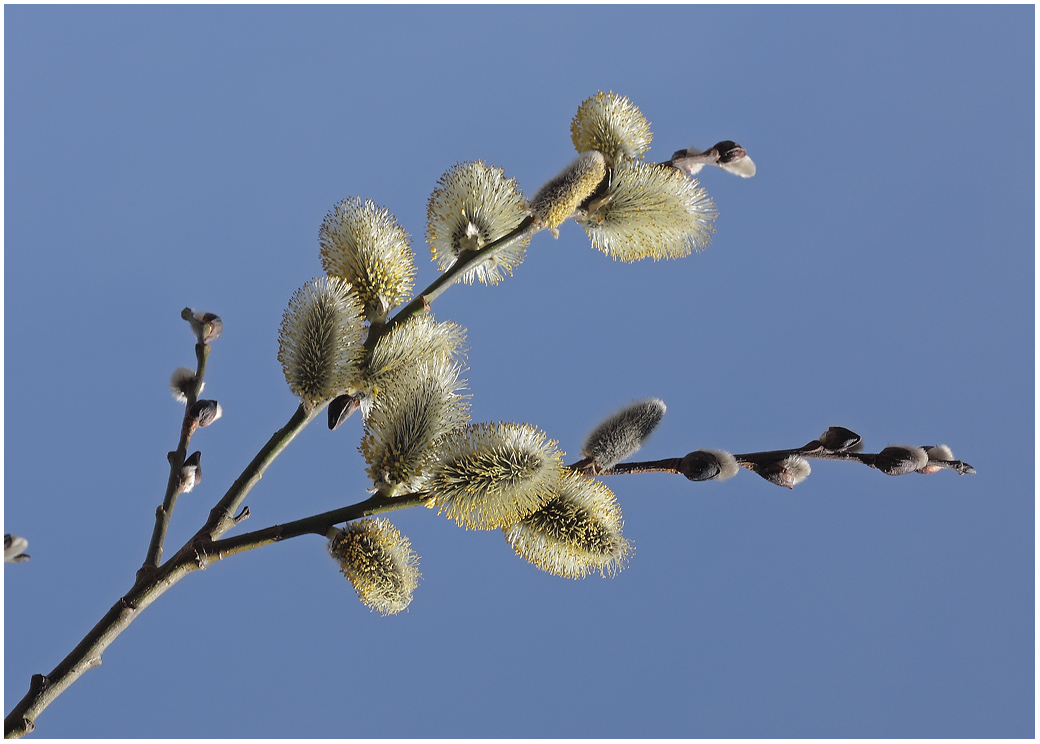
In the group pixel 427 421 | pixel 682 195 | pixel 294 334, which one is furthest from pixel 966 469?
pixel 294 334

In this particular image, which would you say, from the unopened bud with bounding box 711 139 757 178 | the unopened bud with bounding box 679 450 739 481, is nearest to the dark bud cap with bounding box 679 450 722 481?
the unopened bud with bounding box 679 450 739 481

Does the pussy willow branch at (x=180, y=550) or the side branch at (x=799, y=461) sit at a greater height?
the side branch at (x=799, y=461)

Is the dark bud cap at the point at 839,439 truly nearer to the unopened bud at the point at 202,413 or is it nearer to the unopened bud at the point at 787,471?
the unopened bud at the point at 787,471

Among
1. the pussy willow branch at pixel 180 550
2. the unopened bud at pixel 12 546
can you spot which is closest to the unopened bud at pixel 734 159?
the pussy willow branch at pixel 180 550

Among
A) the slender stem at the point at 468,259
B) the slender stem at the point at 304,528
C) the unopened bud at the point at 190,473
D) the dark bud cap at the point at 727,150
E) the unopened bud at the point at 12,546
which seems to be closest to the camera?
the unopened bud at the point at 12,546

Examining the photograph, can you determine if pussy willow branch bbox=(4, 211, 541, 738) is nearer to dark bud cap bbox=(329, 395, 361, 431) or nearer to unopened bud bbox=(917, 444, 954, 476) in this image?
dark bud cap bbox=(329, 395, 361, 431)

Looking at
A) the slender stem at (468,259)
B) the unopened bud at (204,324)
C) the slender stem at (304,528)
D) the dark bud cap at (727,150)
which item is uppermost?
the dark bud cap at (727,150)

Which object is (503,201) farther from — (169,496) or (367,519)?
(169,496)
